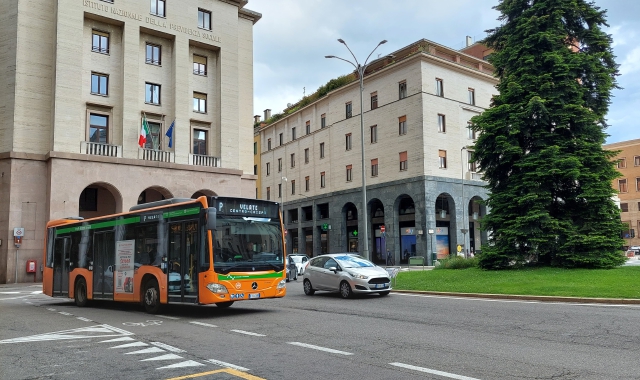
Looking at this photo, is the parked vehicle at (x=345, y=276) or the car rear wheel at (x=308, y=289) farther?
the car rear wheel at (x=308, y=289)

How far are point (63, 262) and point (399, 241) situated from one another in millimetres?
33202

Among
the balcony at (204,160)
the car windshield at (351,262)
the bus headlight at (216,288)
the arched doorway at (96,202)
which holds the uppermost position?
the balcony at (204,160)

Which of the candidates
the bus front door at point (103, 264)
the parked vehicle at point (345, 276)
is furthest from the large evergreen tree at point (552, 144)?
the bus front door at point (103, 264)

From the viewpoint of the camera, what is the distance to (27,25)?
33.1 metres

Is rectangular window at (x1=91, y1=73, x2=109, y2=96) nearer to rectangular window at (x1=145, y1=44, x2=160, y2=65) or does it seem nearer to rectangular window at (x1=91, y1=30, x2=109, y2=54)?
rectangular window at (x1=91, y1=30, x2=109, y2=54)

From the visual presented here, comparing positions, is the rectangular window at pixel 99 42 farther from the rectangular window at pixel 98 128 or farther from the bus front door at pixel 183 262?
the bus front door at pixel 183 262

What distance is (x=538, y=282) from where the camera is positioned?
61.9ft

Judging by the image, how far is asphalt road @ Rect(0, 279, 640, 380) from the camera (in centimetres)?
694

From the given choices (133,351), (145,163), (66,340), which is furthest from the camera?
(145,163)

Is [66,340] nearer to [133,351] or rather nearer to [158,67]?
[133,351]

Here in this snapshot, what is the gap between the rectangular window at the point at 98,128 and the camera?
34469mm

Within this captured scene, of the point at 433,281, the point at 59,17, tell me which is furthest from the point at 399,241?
the point at 59,17

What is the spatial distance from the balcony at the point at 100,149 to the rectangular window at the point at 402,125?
78.3 feet

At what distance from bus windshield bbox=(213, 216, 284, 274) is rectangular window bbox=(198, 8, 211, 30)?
94.7 feet
